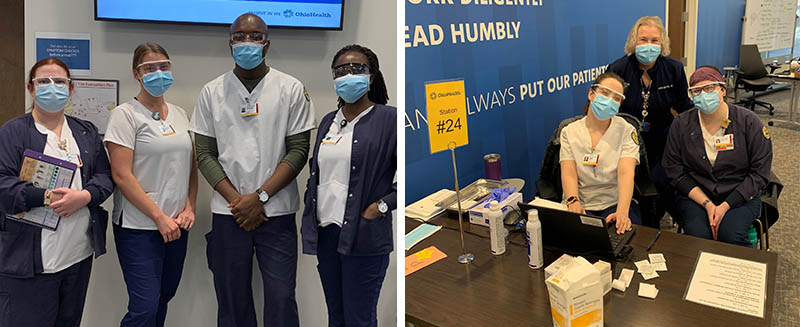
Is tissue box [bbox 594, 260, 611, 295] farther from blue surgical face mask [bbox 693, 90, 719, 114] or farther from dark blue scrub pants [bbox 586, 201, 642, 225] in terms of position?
blue surgical face mask [bbox 693, 90, 719, 114]

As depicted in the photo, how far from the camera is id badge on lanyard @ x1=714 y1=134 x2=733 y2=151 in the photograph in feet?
7.94

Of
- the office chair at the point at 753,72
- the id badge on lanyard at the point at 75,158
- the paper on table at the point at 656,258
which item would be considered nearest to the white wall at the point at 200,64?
the id badge on lanyard at the point at 75,158

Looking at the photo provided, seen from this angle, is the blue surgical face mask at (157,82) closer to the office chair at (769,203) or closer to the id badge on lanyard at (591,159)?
the id badge on lanyard at (591,159)

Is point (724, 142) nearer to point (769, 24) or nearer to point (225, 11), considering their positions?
point (225, 11)

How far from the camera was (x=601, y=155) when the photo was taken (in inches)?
88.1

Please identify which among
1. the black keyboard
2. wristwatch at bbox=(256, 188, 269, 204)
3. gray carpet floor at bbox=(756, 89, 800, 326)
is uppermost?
wristwatch at bbox=(256, 188, 269, 204)

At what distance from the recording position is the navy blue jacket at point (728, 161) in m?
2.39

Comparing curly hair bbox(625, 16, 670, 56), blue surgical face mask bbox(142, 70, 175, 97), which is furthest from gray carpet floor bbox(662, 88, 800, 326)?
blue surgical face mask bbox(142, 70, 175, 97)

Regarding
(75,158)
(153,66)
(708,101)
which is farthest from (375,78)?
(708,101)

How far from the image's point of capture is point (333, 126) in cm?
168

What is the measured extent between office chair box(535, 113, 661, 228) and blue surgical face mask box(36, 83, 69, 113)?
6.14 feet

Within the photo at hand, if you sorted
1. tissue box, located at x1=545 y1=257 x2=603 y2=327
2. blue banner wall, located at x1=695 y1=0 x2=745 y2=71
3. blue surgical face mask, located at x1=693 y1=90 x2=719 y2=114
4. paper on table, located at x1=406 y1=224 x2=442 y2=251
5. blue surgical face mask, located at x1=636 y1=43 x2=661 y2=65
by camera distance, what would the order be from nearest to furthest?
tissue box, located at x1=545 y1=257 x2=603 y2=327 → paper on table, located at x1=406 y1=224 x2=442 y2=251 → blue surgical face mask, located at x1=693 y1=90 x2=719 y2=114 → blue surgical face mask, located at x1=636 y1=43 x2=661 y2=65 → blue banner wall, located at x1=695 y1=0 x2=745 y2=71

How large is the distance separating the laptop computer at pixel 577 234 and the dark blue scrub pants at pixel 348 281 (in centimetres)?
48

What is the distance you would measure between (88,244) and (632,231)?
5.79ft
